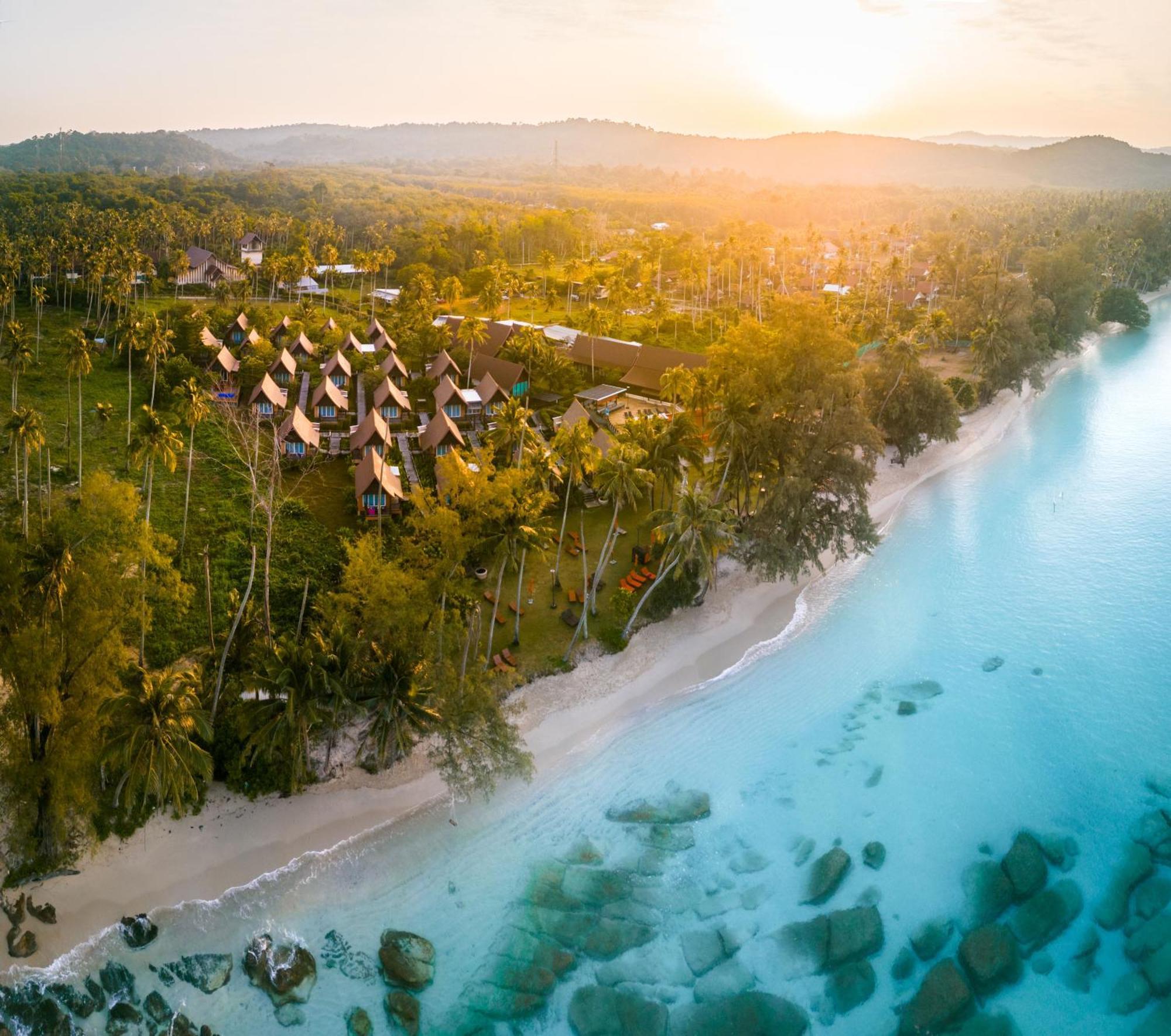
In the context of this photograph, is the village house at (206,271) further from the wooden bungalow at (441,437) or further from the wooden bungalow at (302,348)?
the wooden bungalow at (441,437)

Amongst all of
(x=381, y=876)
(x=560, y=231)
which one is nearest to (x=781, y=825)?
(x=381, y=876)

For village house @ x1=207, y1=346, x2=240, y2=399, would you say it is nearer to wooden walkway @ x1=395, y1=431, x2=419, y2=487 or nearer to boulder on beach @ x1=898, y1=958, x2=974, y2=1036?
wooden walkway @ x1=395, y1=431, x2=419, y2=487

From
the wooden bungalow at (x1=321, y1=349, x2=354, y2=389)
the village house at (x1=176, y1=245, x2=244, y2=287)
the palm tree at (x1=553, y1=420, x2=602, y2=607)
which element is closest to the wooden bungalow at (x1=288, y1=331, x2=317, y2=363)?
the wooden bungalow at (x1=321, y1=349, x2=354, y2=389)

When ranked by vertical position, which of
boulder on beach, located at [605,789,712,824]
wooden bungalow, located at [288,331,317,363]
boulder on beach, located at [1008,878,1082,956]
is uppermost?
wooden bungalow, located at [288,331,317,363]

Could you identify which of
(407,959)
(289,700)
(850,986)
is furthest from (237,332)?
(850,986)

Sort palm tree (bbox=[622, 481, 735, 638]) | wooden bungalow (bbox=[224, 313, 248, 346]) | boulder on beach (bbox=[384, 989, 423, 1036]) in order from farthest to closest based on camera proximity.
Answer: wooden bungalow (bbox=[224, 313, 248, 346]), palm tree (bbox=[622, 481, 735, 638]), boulder on beach (bbox=[384, 989, 423, 1036])

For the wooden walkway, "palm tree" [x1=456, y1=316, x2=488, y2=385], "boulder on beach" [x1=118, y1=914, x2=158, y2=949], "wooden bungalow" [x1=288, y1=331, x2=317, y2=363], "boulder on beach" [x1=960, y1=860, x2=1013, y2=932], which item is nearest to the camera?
"boulder on beach" [x1=118, y1=914, x2=158, y2=949]
